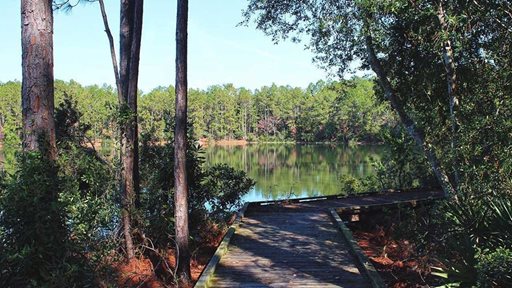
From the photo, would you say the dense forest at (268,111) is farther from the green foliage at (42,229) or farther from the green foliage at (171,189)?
the green foliage at (42,229)

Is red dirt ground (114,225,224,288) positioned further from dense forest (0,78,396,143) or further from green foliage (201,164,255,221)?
dense forest (0,78,396,143)

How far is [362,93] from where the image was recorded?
258 feet

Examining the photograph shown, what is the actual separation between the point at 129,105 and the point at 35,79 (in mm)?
4126

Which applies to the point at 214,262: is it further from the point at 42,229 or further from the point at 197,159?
the point at 197,159

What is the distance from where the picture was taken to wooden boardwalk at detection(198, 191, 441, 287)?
5611mm

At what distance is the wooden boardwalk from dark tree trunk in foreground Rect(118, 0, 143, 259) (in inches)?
85.8

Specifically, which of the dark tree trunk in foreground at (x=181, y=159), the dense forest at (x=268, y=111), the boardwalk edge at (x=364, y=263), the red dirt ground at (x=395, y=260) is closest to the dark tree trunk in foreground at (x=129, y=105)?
the dark tree trunk in foreground at (x=181, y=159)

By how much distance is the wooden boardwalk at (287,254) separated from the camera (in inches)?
221

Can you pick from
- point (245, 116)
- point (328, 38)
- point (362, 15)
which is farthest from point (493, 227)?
point (245, 116)

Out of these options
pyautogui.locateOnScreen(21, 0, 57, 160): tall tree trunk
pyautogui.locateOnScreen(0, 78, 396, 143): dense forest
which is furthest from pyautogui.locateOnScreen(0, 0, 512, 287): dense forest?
pyautogui.locateOnScreen(0, 78, 396, 143): dense forest

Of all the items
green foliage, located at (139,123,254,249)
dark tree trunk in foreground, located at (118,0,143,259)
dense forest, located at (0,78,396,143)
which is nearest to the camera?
dark tree trunk in foreground, located at (118,0,143,259)

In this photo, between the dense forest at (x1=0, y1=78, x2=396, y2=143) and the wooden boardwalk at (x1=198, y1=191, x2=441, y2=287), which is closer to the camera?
the wooden boardwalk at (x1=198, y1=191, x2=441, y2=287)

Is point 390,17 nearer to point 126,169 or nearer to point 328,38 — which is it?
point 328,38

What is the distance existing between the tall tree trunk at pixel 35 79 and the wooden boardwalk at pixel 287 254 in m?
2.71
